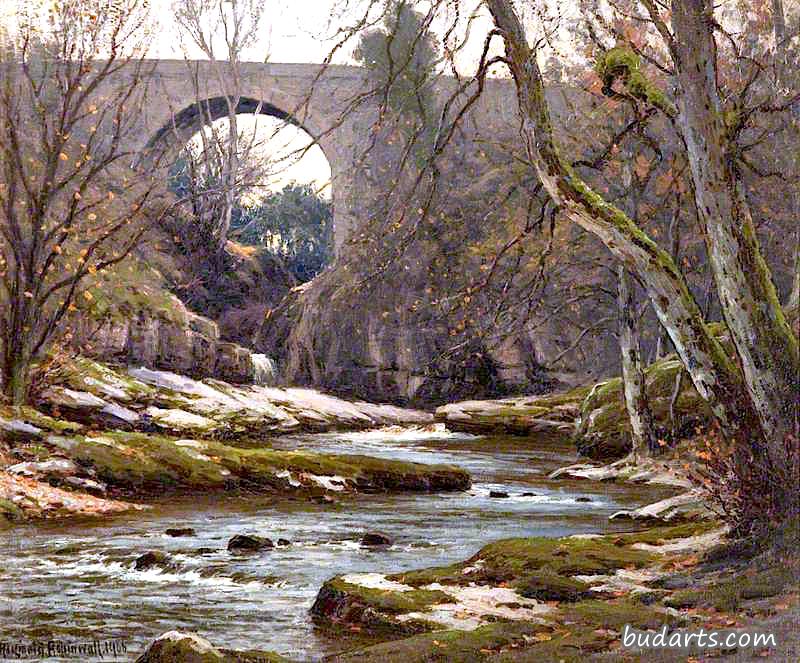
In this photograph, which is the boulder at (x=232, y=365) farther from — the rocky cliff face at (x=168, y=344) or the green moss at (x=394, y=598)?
the green moss at (x=394, y=598)

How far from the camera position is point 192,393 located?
75.8 ft

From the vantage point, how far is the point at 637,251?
25.6ft

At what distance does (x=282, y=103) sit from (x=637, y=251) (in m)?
32.5

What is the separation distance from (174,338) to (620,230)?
1859 cm

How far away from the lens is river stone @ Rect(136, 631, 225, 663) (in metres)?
5.40

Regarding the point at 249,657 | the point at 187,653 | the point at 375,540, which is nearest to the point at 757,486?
the point at 249,657

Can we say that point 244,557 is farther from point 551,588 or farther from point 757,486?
point 757,486

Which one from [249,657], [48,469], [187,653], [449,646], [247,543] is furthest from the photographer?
[48,469]

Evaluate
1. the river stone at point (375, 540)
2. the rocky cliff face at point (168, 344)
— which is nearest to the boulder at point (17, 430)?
the river stone at point (375, 540)

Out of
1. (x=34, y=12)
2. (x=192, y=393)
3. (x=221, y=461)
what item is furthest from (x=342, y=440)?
(x=34, y=12)

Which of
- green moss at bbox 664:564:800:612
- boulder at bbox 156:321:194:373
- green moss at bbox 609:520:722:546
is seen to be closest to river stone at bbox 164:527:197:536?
green moss at bbox 609:520:722:546

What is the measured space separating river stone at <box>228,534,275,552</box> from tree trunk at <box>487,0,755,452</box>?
4375 mm

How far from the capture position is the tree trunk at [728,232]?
280 inches

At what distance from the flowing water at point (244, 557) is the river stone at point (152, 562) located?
0.08 meters
